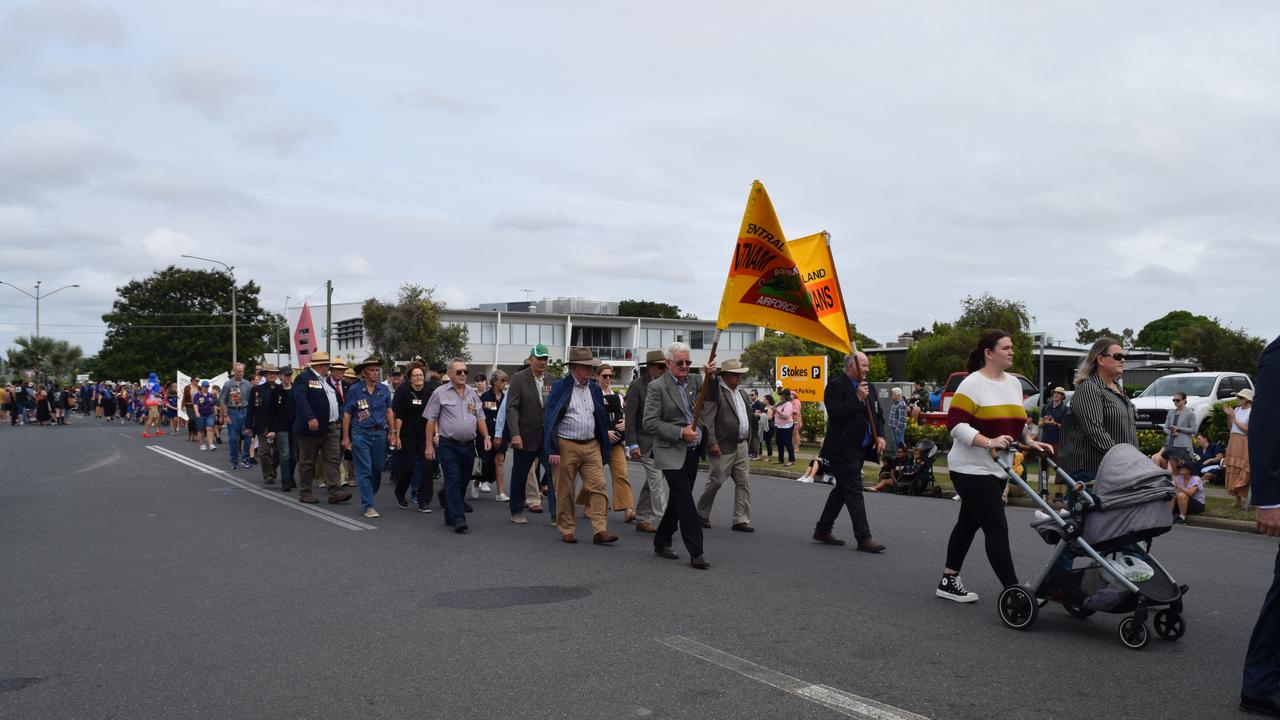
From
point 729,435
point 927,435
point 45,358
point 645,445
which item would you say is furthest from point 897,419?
point 45,358

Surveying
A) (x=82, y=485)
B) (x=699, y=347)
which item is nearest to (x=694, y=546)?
(x=82, y=485)

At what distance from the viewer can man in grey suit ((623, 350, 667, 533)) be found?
35.8 feet

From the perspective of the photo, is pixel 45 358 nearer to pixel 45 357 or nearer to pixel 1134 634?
pixel 45 357

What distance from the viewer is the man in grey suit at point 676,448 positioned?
8.52 metres

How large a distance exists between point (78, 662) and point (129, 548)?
433cm

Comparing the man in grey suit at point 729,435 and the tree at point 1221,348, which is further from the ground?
the tree at point 1221,348

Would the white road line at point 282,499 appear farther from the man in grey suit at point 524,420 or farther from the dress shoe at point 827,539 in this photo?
the dress shoe at point 827,539

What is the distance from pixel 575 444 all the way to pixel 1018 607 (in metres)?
4.87

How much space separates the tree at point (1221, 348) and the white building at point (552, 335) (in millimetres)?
32385

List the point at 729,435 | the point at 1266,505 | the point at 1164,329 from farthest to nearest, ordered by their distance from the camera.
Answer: the point at 1164,329 → the point at 729,435 → the point at 1266,505

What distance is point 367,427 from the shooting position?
12281 millimetres

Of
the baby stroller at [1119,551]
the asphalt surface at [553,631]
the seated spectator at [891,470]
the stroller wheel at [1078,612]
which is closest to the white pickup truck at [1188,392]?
the seated spectator at [891,470]

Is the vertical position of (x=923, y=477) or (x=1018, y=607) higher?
(x=1018, y=607)

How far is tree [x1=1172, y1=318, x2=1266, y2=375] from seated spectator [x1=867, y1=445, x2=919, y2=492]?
45.6 meters
